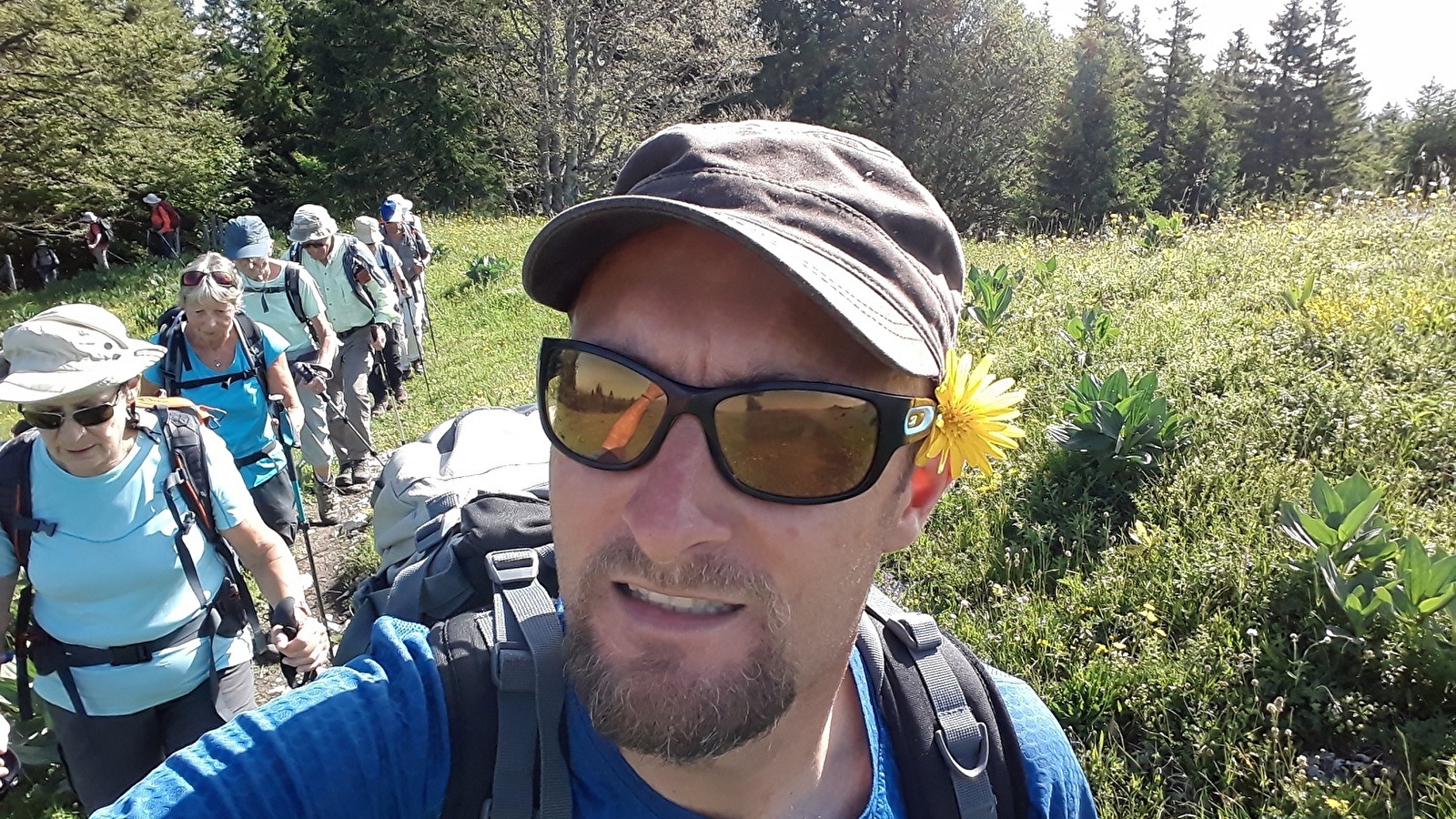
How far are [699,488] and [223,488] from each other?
91.8 inches

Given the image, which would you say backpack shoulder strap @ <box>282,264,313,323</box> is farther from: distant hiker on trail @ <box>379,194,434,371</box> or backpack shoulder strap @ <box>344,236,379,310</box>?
distant hiker on trail @ <box>379,194,434,371</box>

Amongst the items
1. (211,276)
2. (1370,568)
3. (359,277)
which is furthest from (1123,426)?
(359,277)

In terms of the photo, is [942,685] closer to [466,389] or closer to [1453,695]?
[1453,695]

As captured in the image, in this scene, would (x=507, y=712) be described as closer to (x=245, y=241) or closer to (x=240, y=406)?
(x=240, y=406)

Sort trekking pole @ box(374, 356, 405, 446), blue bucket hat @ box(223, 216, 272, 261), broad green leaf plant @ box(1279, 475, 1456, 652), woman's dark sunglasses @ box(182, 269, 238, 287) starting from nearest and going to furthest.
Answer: broad green leaf plant @ box(1279, 475, 1456, 652) → woman's dark sunglasses @ box(182, 269, 238, 287) → blue bucket hat @ box(223, 216, 272, 261) → trekking pole @ box(374, 356, 405, 446)

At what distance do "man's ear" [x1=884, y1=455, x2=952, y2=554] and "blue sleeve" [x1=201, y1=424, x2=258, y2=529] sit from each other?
241 cm

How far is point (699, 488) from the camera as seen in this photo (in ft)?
3.89

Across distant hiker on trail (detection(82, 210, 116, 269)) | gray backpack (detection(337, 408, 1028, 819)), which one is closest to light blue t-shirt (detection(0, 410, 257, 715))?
gray backpack (detection(337, 408, 1028, 819))

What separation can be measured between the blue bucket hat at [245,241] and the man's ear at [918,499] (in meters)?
5.50

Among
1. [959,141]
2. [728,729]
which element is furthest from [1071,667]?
[959,141]

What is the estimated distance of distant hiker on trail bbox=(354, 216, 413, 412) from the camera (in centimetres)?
794

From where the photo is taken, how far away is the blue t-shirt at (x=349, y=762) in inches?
47.0

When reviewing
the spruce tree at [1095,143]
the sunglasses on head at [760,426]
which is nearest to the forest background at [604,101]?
→ the spruce tree at [1095,143]

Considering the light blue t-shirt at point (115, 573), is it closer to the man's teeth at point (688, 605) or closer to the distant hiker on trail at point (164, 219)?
the man's teeth at point (688, 605)
